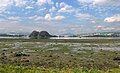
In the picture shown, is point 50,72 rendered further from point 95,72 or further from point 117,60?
point 117,60

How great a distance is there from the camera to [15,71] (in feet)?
66.6

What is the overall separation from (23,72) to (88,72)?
4910 mm

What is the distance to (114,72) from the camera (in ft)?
67.8

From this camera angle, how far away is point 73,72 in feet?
66.9

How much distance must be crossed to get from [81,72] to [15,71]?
501 cm

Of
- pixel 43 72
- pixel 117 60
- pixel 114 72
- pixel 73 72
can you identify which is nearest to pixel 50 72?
pixel 43 72

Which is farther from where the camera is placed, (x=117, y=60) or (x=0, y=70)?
(x=117, y=60)

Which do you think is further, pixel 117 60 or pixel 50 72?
pixel 117 60

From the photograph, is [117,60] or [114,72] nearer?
[114,72]

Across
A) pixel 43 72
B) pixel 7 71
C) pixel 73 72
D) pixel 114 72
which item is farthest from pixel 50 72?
pixel 114 72

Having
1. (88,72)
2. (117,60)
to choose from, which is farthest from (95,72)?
(117,60)

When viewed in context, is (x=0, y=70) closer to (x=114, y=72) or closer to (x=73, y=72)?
(x=73, y=72)

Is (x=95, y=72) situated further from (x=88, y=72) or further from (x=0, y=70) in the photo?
(x=0, y=70)

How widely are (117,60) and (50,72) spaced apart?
627 inches
